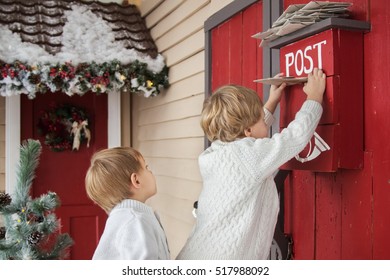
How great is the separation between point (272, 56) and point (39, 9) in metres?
1.91

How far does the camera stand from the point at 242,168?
47.1 inches

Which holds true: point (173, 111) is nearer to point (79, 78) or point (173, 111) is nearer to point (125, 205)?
point (79, 78)

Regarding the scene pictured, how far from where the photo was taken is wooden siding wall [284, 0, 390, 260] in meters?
1.14

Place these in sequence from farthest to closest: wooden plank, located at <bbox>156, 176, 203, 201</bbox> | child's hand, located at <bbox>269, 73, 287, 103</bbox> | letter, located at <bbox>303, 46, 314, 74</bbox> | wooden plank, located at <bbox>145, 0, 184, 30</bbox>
→ wooden plank, located at <bbox>145, 0, 184, 30</bbox>, wooden plank, located at <bbox>156, 176, 203, 201</bbox>, child's hand, located at <bbox>269, 73, 287, 103</bbox>, letter, located at <bbox>303, 46, 314, 74</bbox>

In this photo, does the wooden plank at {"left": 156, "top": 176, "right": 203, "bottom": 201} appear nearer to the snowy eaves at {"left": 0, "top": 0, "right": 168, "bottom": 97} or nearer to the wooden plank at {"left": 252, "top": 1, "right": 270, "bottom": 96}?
the snowy eaves at {"left": 0, "top": 0, "right": 168, "bottom": 97}

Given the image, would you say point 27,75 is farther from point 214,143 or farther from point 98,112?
point 214,143

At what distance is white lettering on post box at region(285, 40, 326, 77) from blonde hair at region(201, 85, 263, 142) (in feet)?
0.49

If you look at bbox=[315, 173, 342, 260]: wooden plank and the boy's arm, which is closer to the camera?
the boy's arm

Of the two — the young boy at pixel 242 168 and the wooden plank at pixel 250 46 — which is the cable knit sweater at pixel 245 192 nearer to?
the young boy at pixel 242 168

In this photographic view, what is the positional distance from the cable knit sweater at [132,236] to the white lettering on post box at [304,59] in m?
0.53

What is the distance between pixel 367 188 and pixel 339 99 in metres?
0.23

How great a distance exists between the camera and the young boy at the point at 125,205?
1152 mm

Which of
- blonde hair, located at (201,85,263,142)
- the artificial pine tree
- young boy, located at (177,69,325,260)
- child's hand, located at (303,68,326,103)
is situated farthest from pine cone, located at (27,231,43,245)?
child's hand, located at (303,68,326,103)

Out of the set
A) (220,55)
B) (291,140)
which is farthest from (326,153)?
(220,55)
